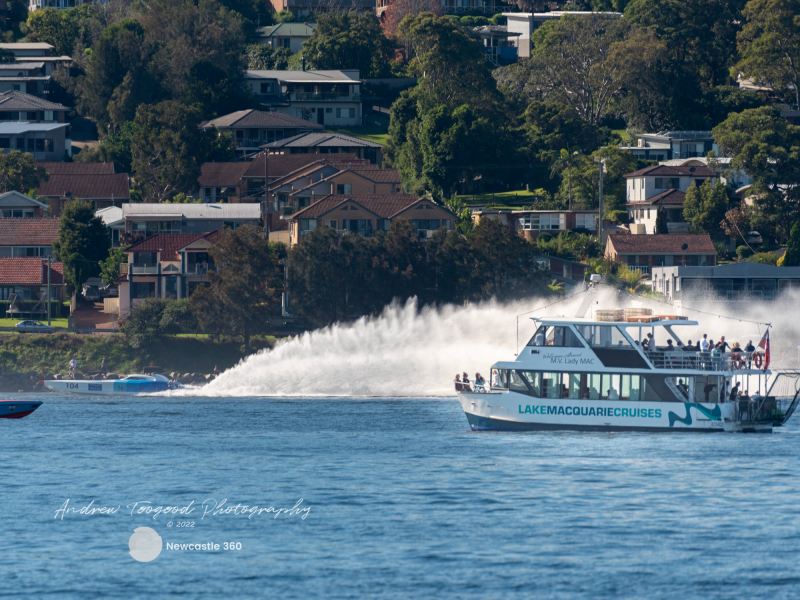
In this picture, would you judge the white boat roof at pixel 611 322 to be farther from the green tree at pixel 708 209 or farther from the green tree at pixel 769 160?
the green tree at pixel 708 209

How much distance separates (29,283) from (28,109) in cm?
5160

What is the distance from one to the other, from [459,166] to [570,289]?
96.0ft

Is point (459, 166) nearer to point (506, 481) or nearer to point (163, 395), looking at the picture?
point (163, 395)

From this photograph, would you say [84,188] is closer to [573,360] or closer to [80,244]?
[80,244]

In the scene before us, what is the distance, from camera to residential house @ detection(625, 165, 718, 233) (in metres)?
142

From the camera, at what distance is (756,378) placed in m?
68.6

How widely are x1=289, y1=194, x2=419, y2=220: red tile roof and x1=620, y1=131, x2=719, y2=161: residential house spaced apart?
31.8m

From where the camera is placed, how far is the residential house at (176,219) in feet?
458

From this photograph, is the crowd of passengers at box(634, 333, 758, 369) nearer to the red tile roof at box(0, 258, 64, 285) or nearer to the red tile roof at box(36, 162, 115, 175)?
the red tile roof at box(0, 258, 64, 285)

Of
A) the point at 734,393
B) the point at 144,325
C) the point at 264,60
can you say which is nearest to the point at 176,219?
the point at 144,325

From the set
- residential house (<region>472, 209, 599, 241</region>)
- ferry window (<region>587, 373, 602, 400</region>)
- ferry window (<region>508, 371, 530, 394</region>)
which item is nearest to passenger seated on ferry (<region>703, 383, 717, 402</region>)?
ferry window (<region>587, 373, 602, 400</region>)

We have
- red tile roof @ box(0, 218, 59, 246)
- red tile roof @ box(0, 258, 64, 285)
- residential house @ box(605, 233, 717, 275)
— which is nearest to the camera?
red tile roof @ box(0, 258, 64, 285)

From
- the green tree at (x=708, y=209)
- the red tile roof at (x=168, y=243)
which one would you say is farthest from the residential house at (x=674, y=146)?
the red tile roof at (x=168, y=243)

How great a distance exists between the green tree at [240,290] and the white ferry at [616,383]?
162ft
